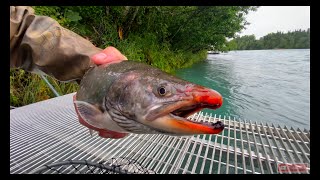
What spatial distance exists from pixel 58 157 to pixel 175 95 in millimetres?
1292

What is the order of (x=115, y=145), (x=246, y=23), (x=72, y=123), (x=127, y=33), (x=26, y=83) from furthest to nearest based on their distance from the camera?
(x=246, y=23)
(x=127, y=33)
(x=26, y=83)
(x=72, y=123)
(x=115, y=145)

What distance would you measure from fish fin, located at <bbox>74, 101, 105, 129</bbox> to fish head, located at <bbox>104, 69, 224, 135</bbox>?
2.7 inches

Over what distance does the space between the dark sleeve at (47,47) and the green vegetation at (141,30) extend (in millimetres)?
2885

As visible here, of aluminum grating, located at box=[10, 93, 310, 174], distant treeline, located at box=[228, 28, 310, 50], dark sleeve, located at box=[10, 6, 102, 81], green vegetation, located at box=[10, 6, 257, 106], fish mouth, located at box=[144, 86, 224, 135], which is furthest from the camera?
distant treeline, located at box=[228, 28, 310, 50]

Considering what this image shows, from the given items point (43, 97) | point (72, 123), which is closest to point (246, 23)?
point (43, 97)

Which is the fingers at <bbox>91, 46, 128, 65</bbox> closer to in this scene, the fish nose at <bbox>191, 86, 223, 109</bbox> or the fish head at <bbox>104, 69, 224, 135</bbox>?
the fish head at <bbox>104, 69, 224, 135</bbox>

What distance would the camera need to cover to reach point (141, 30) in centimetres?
1094

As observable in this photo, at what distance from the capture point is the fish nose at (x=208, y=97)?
1.00m

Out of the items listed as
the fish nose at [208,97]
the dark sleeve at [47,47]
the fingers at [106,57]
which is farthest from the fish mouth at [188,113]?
the dark sleeve at [47,47]

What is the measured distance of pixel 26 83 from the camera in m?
4.57

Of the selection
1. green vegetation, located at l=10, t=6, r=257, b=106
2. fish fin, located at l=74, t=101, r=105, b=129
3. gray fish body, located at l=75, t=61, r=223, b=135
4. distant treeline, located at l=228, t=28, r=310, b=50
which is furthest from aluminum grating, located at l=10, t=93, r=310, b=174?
distant treeline, located at l=228, t=28, r=310, b=50

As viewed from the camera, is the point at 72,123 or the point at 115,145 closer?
the point at 115,145

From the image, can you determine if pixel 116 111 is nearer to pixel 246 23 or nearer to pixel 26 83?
pixel 26 83

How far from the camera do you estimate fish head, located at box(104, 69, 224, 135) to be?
101cm
